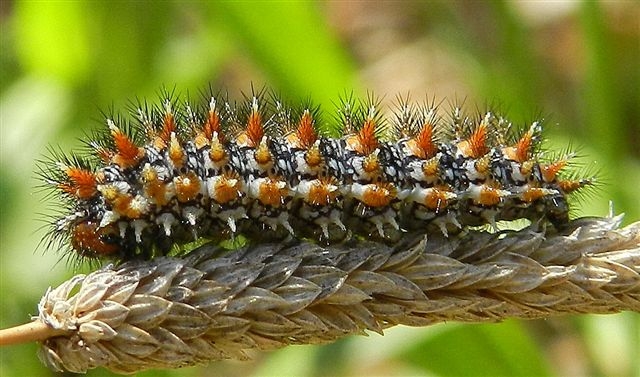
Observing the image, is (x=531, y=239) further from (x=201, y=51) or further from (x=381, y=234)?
(x=201, y=51)

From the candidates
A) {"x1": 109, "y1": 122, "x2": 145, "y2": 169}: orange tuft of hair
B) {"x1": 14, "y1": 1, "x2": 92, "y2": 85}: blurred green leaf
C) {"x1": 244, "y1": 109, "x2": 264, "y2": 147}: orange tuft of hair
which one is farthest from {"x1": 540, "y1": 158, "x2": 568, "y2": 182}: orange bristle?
{"x1": 14, "y1": 1, "x2": 92, "y2": 85}: blurred green leaf

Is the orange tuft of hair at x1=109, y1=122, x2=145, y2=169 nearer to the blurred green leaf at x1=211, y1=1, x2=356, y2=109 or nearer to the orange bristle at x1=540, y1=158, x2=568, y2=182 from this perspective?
the orange bristle at x1=540, y1=158, x2=568, y2=182

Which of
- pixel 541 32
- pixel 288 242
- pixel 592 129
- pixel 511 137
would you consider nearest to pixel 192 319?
pixel 288 242

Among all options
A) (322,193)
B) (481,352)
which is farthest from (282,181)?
(481,352)

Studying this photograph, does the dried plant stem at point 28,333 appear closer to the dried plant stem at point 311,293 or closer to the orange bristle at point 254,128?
the dried plant stem at point 311,293

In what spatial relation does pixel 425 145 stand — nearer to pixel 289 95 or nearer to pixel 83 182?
pixel 83 182

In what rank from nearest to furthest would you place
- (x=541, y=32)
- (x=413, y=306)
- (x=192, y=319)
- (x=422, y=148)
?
(x=192, y=319) → (x=413, y=306) → (x=422, y=148) → (x=541, y=32)
